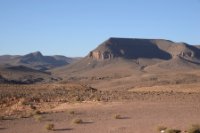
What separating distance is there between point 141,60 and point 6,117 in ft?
542

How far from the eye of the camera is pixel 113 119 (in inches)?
1221

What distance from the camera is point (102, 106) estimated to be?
133 ft

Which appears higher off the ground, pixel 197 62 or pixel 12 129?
pixel 197 62

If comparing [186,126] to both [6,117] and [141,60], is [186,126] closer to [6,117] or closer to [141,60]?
[6,117]

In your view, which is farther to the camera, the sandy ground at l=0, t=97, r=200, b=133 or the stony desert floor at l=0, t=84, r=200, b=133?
the stony desert floor at l=0, t=84, r=200, b=133

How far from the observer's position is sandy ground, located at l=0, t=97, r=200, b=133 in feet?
86.6

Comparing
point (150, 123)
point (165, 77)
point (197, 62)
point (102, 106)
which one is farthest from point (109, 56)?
point (150, 123)

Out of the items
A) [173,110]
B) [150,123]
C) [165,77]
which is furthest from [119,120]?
[165,77]

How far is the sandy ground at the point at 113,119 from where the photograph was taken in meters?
26.4

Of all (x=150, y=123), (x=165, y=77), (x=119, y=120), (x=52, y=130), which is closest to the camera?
(x=52, y=130)

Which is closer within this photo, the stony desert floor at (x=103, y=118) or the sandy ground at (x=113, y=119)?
the sandy ground at (x=113, y=119)

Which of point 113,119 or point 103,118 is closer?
point 113,119

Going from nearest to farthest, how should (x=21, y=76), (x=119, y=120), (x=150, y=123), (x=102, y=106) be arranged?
(x=150, y=123), (x=119, y=120), (x=102, y=106), (x=21, y=76)

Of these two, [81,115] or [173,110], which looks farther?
[173,110]
